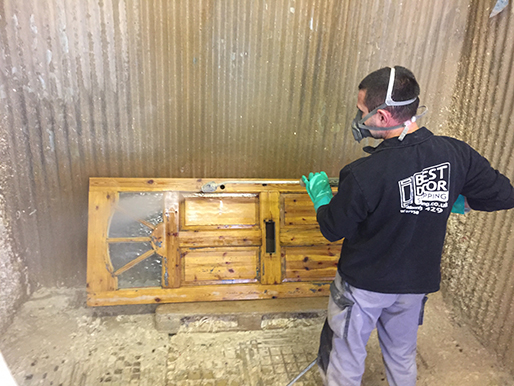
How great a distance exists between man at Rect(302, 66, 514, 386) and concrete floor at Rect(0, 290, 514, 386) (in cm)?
50

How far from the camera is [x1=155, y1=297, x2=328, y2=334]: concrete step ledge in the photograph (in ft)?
7.29

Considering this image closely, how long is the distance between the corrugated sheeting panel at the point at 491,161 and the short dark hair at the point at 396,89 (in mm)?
1152

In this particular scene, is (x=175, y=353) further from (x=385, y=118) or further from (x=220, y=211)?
(x=385, y=118)

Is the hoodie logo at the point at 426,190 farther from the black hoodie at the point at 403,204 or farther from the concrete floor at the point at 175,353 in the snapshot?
the concrete floor at the point at 175,353

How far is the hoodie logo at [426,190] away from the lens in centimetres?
133

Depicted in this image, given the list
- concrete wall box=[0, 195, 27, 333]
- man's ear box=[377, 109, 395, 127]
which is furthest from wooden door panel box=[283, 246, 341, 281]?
concrete wall box=[0, 195, 27, 333]

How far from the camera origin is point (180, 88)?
2234mm

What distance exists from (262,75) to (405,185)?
135cm

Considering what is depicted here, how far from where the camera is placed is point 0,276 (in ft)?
6.90

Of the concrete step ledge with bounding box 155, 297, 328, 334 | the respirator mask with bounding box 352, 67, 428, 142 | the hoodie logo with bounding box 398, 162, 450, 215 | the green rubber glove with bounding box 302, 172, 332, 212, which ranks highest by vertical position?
the respirator mask with bounding box 352, 67, 428, 142

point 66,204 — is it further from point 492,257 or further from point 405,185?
point 492,257

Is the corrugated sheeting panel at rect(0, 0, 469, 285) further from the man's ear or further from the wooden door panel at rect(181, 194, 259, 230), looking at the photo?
the man's ear

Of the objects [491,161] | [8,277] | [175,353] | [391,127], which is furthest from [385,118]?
[8,277]

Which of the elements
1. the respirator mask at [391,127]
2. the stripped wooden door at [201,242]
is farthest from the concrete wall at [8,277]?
the respirator mask at [391,127]
